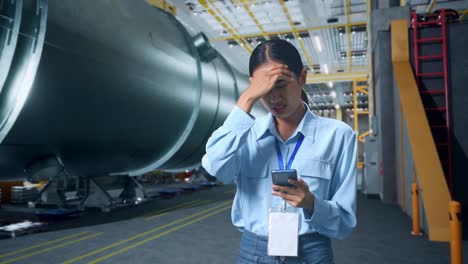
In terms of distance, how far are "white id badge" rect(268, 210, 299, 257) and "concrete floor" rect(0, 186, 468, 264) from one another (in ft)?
9.36

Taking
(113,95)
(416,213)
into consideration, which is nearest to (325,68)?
(416,213)

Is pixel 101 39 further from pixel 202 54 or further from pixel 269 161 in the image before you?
pixel 269 161

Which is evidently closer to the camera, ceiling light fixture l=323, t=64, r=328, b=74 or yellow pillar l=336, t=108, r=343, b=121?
ceiling light fixture l=323, t=64, r=328, b=74

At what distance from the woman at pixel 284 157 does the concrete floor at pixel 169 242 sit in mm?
2770

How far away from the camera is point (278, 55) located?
1271 millimetres

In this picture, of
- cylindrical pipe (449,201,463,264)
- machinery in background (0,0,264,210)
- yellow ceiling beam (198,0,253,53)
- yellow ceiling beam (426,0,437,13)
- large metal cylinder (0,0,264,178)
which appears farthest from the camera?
yellow ceiling beam (198,0,253,53)

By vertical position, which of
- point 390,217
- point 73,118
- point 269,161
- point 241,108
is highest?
point 73,118

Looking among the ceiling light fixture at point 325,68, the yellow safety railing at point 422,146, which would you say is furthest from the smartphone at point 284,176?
the ceiling light fixture at point 325,68

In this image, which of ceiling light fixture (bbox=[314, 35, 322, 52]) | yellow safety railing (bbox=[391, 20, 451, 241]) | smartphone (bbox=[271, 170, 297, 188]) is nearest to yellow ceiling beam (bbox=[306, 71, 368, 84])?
ceiling light fixture (bbox=[314, 35, 322, 52])

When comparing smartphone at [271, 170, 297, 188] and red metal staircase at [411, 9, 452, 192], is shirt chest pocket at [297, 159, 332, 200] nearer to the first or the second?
smartphone at [271, 170, 297, 188]

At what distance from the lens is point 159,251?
4254mm

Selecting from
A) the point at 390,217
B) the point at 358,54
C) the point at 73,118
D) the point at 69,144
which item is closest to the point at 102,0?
the point at 73,118

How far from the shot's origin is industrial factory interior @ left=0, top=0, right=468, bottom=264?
4.21ft

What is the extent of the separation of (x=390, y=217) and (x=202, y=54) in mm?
4409
